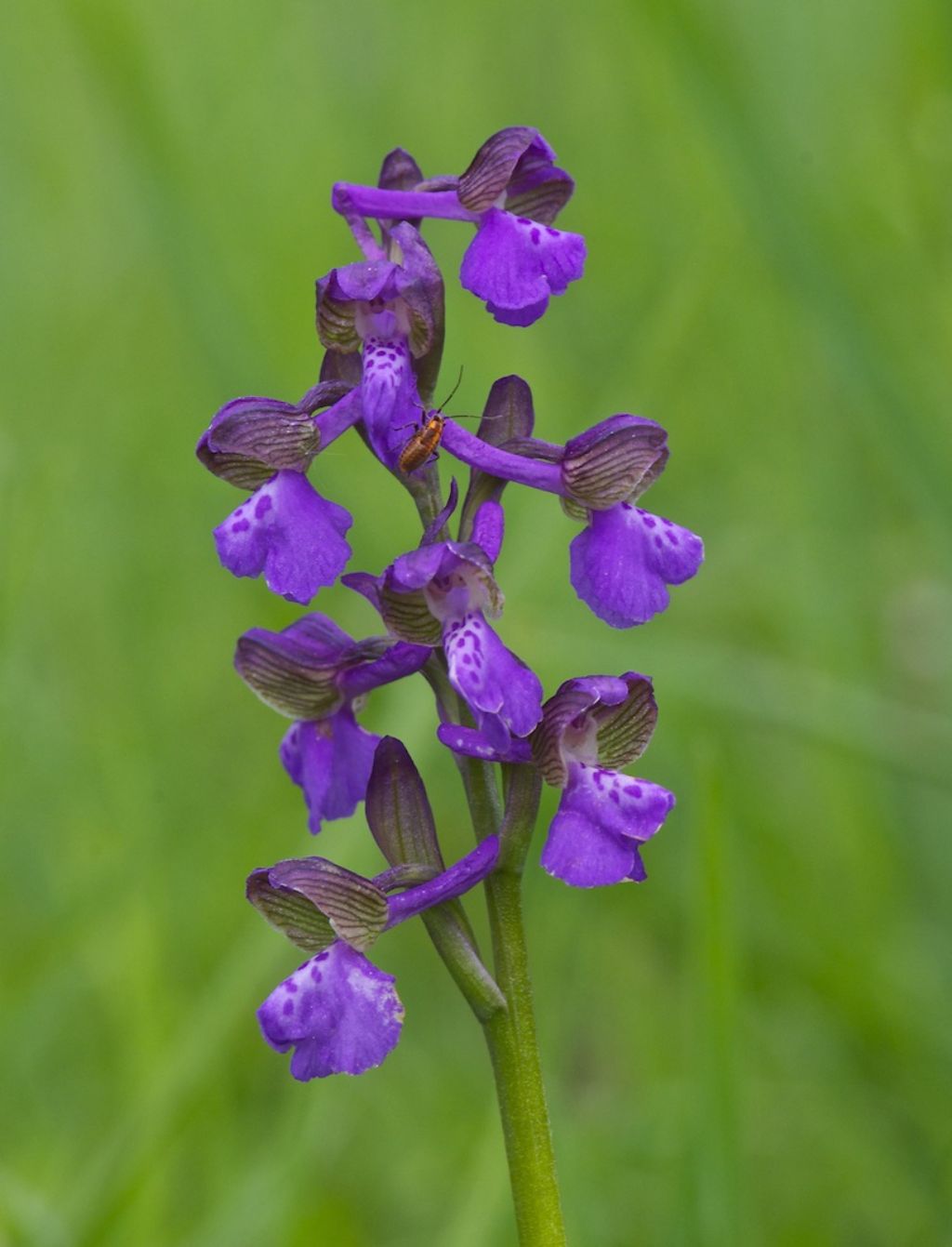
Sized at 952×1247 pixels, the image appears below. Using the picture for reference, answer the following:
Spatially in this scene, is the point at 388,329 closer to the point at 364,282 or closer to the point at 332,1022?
the point at 364,282

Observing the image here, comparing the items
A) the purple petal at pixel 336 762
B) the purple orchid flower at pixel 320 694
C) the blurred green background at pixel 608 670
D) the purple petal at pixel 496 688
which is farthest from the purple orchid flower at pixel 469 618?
the blurred green background at pixel 608 670

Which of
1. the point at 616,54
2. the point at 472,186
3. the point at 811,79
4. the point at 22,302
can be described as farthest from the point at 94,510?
the point at 472,186

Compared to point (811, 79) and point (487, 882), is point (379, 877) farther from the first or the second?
point (811, 79)

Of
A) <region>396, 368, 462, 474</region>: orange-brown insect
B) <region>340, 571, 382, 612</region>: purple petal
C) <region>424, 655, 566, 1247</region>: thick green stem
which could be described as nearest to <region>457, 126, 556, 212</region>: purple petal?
<region>396, 368, 462, 474</region>: orange-brown insect

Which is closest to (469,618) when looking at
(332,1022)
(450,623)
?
(450,623)

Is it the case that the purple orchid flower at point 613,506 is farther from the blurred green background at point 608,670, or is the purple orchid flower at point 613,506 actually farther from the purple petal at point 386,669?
the blurred green background at point 608,670

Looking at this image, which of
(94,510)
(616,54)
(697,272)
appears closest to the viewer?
Result: (697,272)
